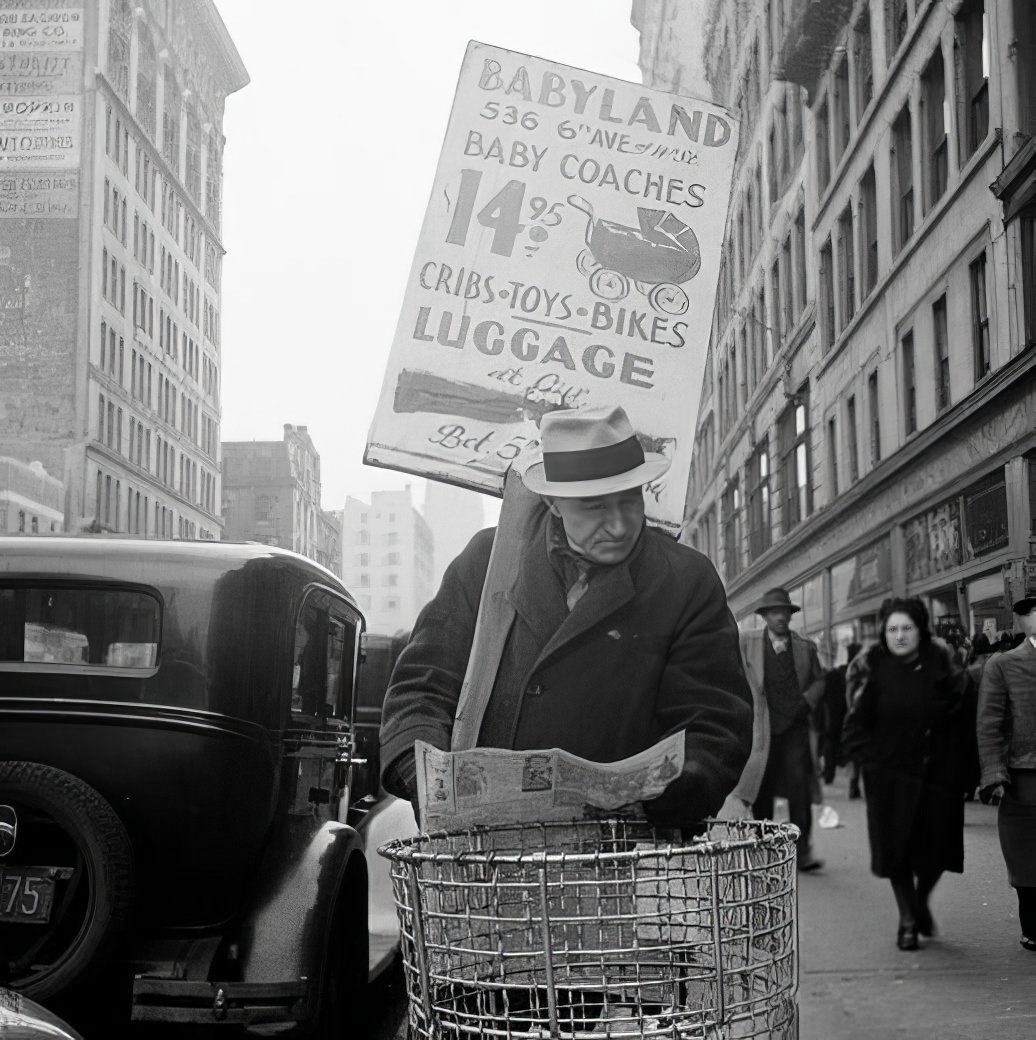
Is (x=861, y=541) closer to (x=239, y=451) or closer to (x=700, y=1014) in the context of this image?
(x=239, y=451)

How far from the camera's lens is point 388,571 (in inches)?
445

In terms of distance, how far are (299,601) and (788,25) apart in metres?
5.35

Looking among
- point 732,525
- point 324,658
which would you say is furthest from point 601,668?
point 732,525

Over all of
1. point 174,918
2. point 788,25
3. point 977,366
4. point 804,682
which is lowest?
point 174,918

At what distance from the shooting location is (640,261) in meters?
4.07

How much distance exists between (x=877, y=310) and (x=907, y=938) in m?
4.18

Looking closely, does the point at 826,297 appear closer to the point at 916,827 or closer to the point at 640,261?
the point at 916,827

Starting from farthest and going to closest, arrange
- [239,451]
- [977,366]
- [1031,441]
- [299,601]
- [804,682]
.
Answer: [239,451]
[804,682]
[977,366]
[1031,441]
[299,601]

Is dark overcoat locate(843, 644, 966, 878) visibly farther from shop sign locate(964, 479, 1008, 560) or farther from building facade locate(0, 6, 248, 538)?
building facade locate(0, 6, 248, 538)

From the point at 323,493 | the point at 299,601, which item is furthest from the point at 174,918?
the point at 323,493

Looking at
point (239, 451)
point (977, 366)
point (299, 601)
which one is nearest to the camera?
point (299, 601)

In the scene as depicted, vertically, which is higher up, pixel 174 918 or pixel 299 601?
pixel 299 601

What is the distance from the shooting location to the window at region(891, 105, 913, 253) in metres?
8.79

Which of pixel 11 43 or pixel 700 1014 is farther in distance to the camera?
pixel 11 43
